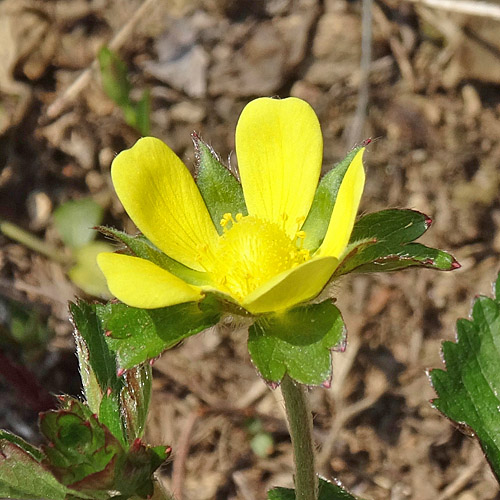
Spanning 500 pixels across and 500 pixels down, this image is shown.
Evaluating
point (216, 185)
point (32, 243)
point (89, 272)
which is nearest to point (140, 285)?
point (216, 185)

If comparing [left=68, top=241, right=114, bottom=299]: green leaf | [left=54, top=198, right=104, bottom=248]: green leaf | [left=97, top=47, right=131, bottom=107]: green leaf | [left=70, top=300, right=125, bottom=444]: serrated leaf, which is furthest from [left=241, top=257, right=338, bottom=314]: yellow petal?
[left=97, top=47, right=131, bottom=107]: green leaf

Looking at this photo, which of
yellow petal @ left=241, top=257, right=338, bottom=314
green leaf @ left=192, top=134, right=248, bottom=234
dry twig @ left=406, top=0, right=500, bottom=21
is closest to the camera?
yellow petal @ left=241, top=257, right=338, bottom=314

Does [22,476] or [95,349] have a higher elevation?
[95,349]

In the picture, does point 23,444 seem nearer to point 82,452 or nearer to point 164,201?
point 82,452

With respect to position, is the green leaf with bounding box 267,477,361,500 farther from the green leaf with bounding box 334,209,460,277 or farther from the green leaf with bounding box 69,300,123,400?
the green leaf with bounding box 334,209,460,277

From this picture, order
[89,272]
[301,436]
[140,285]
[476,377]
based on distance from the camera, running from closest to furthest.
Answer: [140,285]
[301,436]
[476,377]
[89,272]

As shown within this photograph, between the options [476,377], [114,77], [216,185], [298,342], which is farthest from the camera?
[114,77]

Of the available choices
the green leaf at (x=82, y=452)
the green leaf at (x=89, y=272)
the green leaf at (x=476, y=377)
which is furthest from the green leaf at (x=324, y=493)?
the green leaf at (x=89, y=272)
